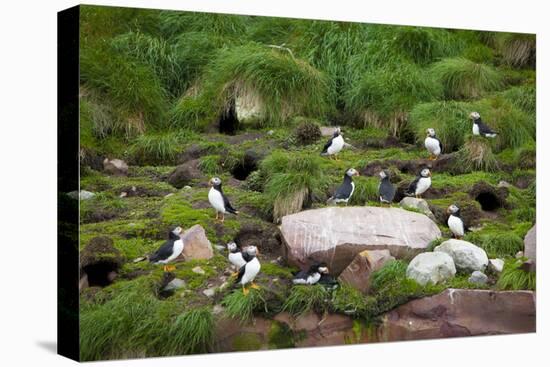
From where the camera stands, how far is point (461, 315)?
8562 mm

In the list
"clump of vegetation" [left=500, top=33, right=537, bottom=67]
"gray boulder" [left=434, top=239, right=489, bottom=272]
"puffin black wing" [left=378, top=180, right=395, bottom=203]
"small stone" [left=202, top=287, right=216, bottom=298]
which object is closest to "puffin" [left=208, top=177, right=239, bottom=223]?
"small stone" [left=202, top=287, right=216, bottom=298]

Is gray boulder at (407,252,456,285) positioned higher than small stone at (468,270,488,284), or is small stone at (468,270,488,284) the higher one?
gray boulder at (407,252,456,285)

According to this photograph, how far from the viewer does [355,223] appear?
8.29 m

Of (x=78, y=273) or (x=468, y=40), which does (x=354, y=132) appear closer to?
(x=468, y=40)

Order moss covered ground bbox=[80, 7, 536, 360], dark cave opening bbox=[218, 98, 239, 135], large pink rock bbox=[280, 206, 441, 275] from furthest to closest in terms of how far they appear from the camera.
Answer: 1. dark cave opening bbox=[218, 98, 239, 135]
2. large pink rock bbox=[280, 206, 441, 275]
3. moss covered ground bbox=[80, 7, 536, 360]

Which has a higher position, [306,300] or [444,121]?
[444,121]

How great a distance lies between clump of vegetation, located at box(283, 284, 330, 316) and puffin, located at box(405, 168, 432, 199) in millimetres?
1173

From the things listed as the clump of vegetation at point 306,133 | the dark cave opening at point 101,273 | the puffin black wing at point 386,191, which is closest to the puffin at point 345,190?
the puffin black wing at point 386,191

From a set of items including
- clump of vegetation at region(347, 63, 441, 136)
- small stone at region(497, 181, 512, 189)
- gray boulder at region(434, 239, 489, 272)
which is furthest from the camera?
small stone at region(497, 181, 512, 189)

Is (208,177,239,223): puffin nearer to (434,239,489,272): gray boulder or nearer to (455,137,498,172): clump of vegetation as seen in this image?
(434,239,489,272): gray boulder

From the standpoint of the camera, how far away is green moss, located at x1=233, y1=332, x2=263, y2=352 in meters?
7.82

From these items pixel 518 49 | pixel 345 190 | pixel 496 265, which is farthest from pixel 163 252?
pixel 518 49

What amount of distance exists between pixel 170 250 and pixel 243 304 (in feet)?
2.17

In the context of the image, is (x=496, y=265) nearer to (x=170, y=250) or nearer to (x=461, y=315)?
(x=461, y=315)
